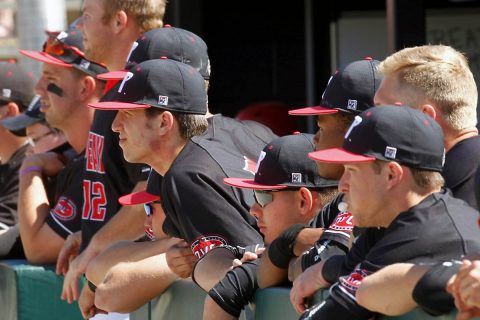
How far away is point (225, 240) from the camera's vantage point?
4523 mm

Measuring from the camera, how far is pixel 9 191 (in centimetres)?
726

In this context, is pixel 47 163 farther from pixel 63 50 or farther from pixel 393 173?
pixel 393 173

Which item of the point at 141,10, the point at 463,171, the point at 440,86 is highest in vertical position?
the point at 141,10

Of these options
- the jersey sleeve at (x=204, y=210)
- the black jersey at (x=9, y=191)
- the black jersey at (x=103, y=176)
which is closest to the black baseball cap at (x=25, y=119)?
the black jersey at (x=9, y=191)

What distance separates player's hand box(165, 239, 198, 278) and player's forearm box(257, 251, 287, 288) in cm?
57

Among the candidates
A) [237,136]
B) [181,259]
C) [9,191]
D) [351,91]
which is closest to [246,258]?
[181,259]

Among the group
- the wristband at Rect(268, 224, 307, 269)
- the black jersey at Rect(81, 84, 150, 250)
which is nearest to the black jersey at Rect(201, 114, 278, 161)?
the black jersey at Rect(81, 84, 150, 250)

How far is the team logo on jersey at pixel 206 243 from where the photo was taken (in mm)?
4496

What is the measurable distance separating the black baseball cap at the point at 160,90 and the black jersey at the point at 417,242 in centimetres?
158

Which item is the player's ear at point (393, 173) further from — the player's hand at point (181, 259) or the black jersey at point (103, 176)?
the black jersey at point (103, 176)

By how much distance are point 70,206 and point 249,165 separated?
1662mm

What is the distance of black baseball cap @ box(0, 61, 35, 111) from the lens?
762cm

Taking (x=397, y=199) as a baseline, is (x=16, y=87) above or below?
below

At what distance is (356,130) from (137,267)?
1649 mm
